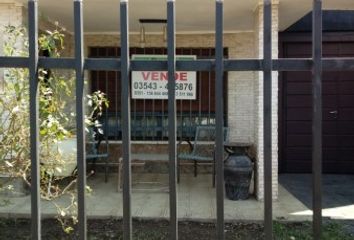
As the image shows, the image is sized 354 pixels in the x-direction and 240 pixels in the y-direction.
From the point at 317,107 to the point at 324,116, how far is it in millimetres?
7952

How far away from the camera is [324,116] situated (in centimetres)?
985

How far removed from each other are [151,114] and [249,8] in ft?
10.8

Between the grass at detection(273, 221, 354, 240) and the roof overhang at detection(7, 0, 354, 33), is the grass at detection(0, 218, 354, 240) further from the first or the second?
the roof overhang at detection(7, 0, 354, 33)

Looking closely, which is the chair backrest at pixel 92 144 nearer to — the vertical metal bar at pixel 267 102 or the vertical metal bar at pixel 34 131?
the vertical metal bar at pixel 34 131

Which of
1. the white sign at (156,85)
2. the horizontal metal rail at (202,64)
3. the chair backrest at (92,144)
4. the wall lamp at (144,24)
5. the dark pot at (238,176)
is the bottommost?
the dark pot at (238,176)

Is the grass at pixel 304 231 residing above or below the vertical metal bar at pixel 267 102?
below

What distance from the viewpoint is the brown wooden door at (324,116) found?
9.78m

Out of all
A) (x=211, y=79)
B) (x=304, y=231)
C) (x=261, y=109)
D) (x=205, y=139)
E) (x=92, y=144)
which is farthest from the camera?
(x=211, y=79)

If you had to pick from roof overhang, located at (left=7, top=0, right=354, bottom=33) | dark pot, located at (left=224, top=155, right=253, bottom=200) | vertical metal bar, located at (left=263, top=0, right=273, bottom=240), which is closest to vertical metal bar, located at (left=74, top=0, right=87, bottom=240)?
vertical metal bar, located at (left=263, top=0, right=273, bottom=240)

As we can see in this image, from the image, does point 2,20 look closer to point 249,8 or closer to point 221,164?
point 249,8

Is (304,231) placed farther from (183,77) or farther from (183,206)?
(183,77)

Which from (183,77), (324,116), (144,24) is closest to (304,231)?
(324,116)

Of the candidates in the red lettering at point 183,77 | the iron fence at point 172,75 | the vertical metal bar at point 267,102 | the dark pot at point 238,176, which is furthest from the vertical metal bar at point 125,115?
the red lettering at point 183,77

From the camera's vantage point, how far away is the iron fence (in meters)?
2.23
